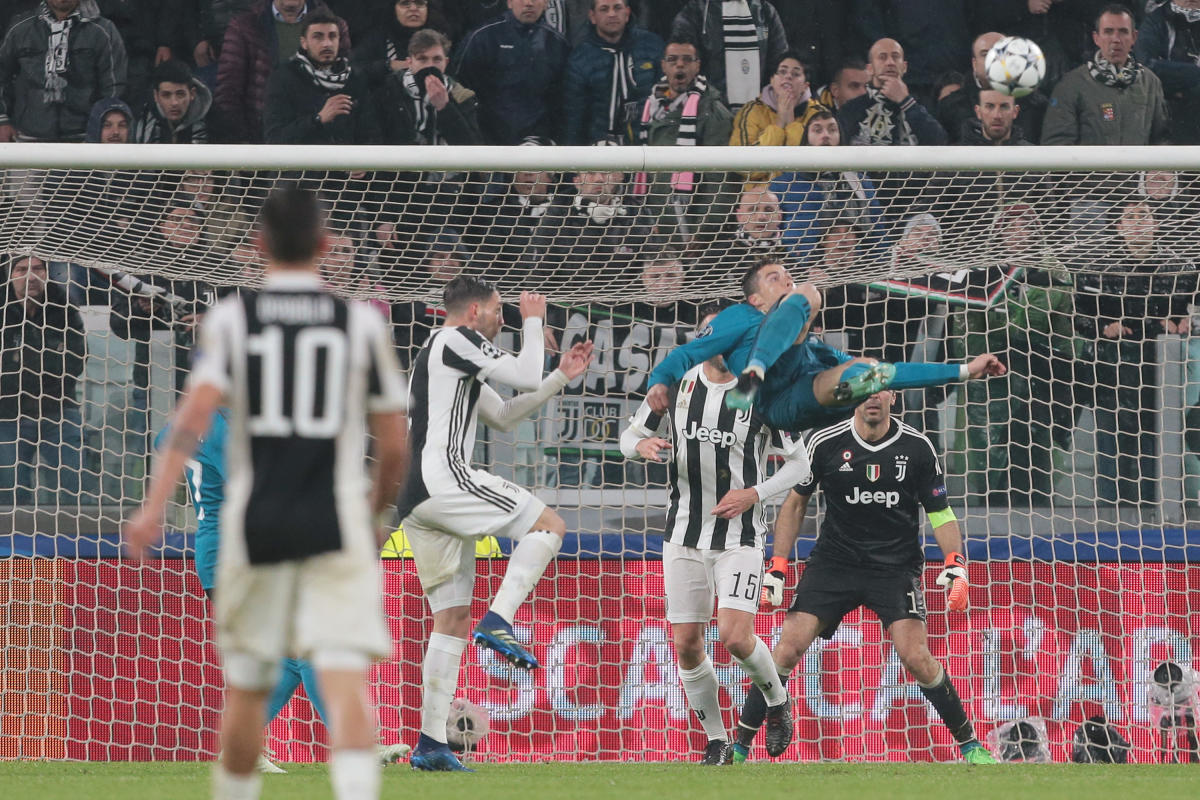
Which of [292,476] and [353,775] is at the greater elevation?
[292,476]

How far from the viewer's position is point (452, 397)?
22.5 ft

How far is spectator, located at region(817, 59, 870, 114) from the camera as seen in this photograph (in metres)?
10.7

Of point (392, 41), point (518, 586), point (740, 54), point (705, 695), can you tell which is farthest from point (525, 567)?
point (740, 54)

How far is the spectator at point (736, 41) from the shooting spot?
430 inches

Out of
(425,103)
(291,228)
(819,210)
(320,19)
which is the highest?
(320,19)

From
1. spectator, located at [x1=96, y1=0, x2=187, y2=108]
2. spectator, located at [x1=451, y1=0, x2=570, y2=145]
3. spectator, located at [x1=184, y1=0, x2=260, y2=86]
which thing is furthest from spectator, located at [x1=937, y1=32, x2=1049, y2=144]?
spectator, located at [x1=96, y1=0, x2=187, y2=108]

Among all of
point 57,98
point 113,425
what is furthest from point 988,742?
point 57,98

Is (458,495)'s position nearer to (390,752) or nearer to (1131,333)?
(390,752)

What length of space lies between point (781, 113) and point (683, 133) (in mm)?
709

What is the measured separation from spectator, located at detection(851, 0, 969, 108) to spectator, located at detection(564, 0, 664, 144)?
1683mm

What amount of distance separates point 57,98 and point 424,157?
13.5 feet

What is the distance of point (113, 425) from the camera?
335 inches

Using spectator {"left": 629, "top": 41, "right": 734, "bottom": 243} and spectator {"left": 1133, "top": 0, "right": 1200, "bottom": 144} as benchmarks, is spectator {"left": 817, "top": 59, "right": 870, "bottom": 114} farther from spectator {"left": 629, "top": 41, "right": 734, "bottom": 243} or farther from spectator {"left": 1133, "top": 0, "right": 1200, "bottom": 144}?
spectator {"left": 1133, "top": 0, "right": 1200, "bottom": 144}

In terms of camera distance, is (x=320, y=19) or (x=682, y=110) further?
(x=682, y=110)
